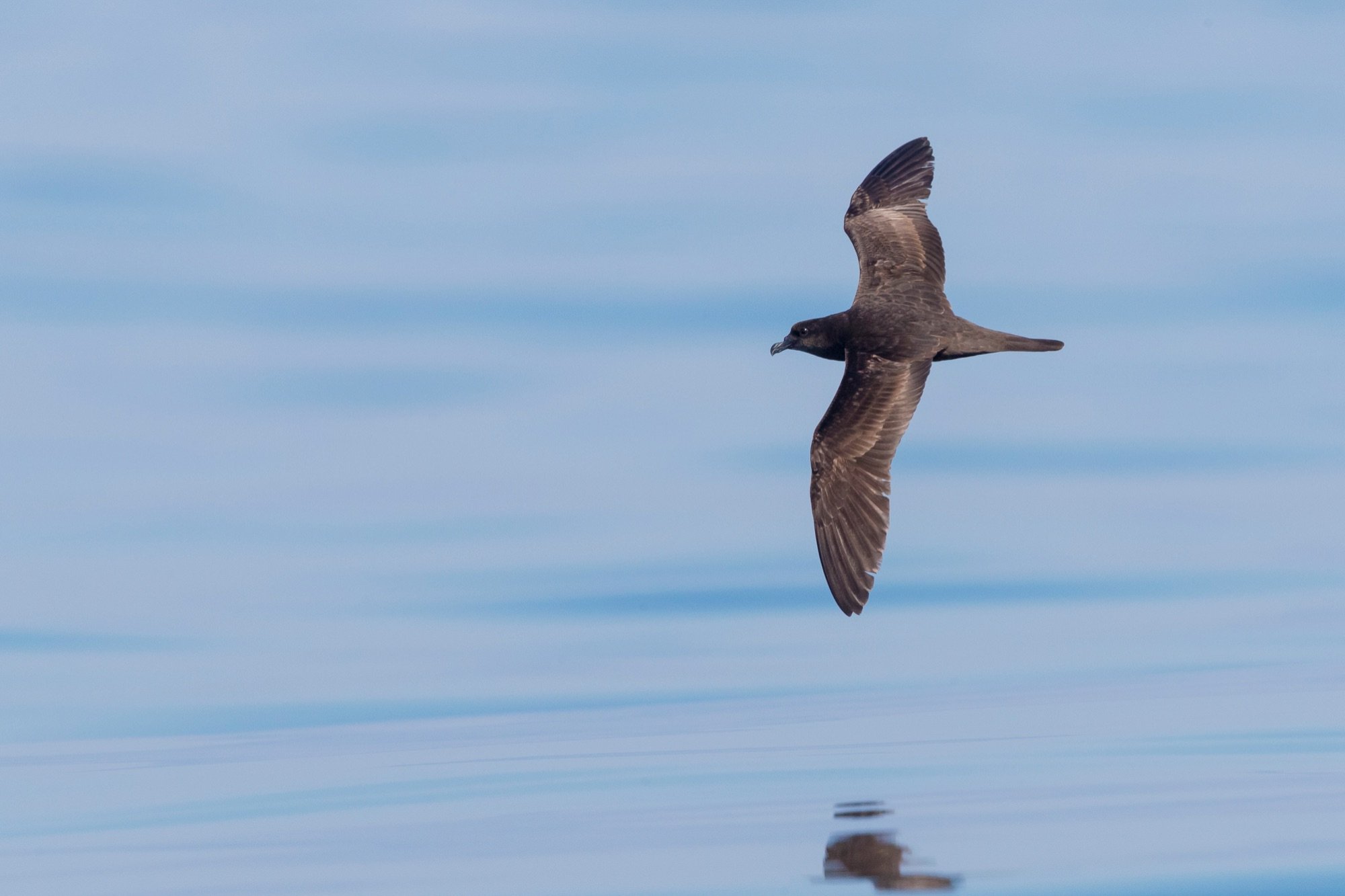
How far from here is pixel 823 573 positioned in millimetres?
12594

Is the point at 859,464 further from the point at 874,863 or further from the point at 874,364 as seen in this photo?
the point at 874,863

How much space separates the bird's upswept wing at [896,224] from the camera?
14500 mm

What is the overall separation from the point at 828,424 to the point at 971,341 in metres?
1.29

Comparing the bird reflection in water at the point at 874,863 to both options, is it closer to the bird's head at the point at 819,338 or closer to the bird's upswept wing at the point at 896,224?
the bird's head at the point at 819,338

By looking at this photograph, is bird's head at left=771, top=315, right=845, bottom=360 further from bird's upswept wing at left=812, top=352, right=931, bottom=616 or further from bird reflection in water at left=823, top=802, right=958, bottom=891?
bird reflection in water at left=823, top=802, right=958, bottom=891

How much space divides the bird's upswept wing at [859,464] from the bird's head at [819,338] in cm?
34

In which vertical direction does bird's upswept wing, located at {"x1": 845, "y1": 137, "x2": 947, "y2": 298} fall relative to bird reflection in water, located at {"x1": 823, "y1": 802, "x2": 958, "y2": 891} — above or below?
above

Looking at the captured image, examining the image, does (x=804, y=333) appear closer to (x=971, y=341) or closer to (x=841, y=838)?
(x=971, y=341)

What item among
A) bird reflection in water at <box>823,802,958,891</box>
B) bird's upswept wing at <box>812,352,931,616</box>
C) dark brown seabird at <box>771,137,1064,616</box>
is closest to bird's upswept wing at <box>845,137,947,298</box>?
dark brown seabird at <box>771,137,1064,616</box>

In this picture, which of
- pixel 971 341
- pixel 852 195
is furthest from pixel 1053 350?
pixel 852 195

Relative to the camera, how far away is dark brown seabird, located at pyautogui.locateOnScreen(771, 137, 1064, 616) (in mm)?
12711

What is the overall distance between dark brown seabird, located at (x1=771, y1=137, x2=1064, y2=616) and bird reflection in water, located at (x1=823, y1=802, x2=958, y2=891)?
5.78 feet

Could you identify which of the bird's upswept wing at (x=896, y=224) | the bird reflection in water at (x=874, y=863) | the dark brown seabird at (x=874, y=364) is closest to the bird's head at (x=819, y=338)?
the dark brown seabird at (x=874, y=364)

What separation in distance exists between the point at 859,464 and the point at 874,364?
0.91 meters
